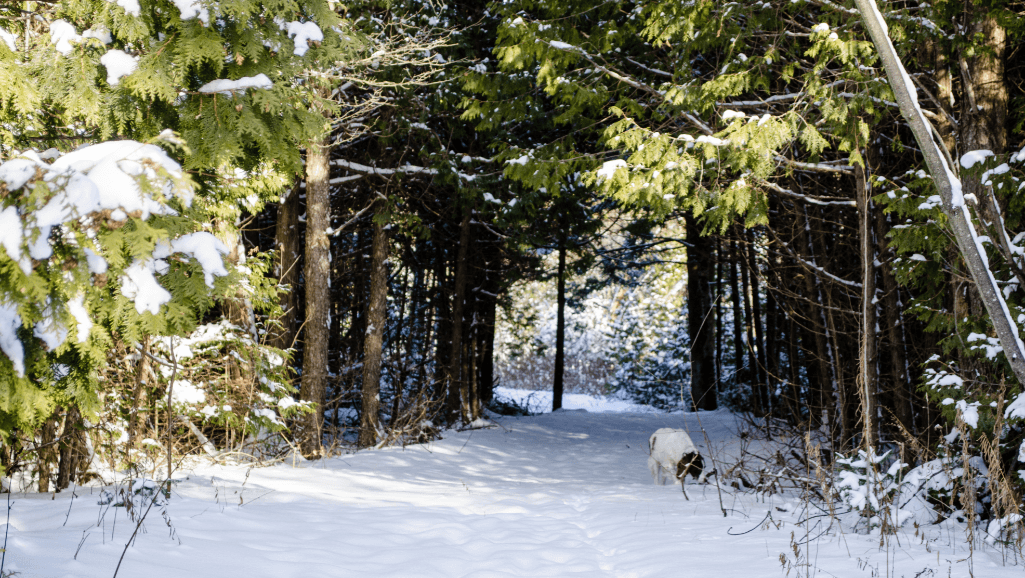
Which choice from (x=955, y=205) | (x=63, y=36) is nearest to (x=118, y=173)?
(x=63, y=36)

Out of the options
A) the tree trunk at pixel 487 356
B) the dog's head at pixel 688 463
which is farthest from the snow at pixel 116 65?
the tree trunk at pixel 487 356

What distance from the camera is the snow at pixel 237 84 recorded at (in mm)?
3027

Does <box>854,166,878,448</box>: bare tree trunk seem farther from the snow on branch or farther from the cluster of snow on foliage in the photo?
the snow on branch

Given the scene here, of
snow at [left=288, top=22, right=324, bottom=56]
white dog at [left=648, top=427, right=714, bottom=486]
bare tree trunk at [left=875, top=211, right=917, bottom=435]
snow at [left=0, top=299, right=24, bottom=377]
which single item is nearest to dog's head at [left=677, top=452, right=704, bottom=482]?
white dog at [left=648, top=427, right=714, bottom=486]

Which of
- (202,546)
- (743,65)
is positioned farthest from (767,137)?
(202,546)

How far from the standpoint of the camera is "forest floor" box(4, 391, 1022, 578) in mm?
3361

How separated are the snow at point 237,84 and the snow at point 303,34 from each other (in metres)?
0.33

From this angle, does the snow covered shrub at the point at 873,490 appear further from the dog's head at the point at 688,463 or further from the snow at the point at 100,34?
the snow at the point at 100,34

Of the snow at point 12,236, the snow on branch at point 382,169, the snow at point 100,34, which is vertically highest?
the snow on branch at point 382,169

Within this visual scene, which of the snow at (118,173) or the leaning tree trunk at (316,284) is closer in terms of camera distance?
the snow at (118,173)

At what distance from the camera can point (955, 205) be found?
10.6ft

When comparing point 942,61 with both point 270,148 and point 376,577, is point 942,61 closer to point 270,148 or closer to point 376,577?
point 270,148

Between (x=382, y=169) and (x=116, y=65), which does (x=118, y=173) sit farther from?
(x=382, y=169)

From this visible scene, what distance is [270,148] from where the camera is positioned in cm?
334
